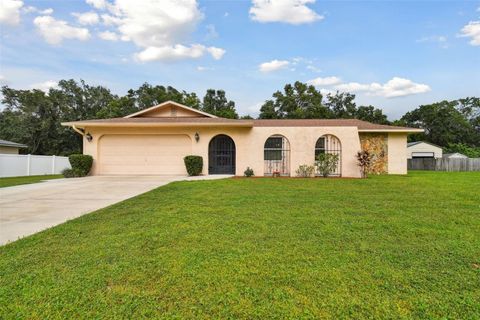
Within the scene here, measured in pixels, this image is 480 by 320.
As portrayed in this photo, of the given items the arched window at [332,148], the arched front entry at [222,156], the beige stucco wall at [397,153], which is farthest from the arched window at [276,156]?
the beige stucco wall at [397,153]

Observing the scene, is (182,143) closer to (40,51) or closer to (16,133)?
(40,51)

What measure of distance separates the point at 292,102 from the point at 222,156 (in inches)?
863

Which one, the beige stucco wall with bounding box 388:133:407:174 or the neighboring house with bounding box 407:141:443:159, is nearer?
the beige stucco wall with bounding box 388:133:407:174

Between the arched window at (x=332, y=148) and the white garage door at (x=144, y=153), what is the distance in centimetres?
782

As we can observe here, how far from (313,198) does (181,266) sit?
5030 mm

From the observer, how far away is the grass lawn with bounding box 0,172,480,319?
2.21 meters

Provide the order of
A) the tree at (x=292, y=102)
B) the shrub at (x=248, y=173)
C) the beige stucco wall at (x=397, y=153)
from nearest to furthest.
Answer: the shrub at (x=248, y=173)
the beige stucco wall at (x=397, y=153)
the tree at (x=292, y=102)

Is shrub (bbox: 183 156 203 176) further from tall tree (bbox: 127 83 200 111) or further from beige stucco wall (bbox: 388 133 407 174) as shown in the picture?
tall tree (bbox: 127 83 200 111)

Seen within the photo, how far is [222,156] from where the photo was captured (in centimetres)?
1531

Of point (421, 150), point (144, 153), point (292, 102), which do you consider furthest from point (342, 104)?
point (144, 153)

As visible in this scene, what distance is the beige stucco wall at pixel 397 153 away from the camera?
54.1 feet

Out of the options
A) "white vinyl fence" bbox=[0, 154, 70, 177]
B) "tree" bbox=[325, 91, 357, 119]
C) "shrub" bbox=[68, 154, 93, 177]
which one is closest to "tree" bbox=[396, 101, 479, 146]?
"tree" bbox=[325, 91, 357, 119]

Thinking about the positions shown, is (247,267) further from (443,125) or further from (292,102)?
(443,125)

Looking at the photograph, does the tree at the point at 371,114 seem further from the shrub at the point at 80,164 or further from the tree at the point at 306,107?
the shrub at the point at 80,164
